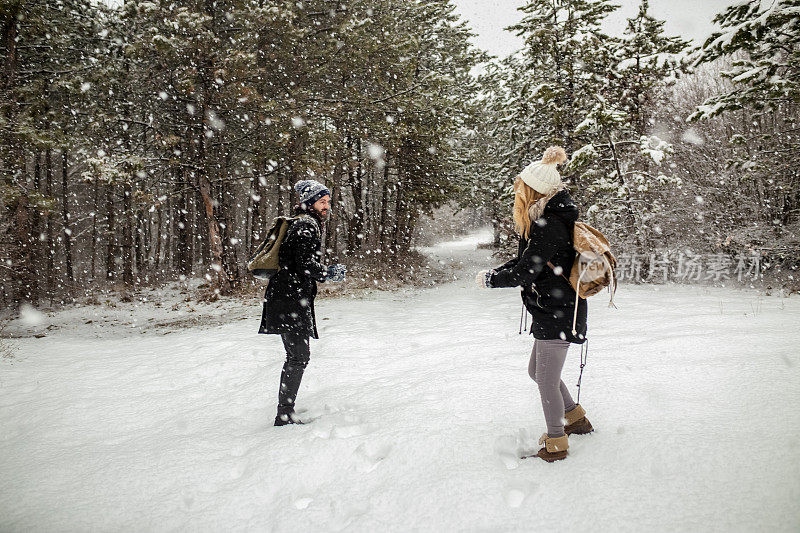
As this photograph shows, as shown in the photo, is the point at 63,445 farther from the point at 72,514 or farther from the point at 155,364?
the point at 155,364

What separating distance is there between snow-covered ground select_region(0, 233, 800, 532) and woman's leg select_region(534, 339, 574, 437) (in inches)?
15.0

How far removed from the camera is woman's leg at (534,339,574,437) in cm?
271

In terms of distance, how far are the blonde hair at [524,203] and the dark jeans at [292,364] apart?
238cm

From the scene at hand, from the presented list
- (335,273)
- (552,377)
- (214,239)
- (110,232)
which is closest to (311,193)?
(335,273)

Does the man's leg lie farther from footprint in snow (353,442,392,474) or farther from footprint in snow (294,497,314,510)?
footprint in snow (294,497,314,510)

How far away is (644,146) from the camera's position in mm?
10844

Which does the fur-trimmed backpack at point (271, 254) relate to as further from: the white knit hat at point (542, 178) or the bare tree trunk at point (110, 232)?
the bare tree trunk at point (110, 232)

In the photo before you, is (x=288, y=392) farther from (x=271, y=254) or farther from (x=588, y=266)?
(x=588, y=266)

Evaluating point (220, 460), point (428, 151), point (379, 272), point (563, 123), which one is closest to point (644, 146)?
point (563, 123)

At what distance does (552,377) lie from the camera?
8.93 ft

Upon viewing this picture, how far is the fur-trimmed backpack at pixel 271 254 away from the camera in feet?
12.3

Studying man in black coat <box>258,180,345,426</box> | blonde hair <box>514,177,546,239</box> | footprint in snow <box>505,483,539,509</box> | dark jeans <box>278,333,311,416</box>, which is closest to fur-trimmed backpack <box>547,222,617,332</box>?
blonde hair <box>514,177,546,239</box>

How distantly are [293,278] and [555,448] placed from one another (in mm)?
2719

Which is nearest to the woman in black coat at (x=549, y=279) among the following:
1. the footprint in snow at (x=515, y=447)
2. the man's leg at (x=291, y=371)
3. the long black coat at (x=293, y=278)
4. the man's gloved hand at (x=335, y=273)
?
the footprint in snow at (x=515, y=447)
